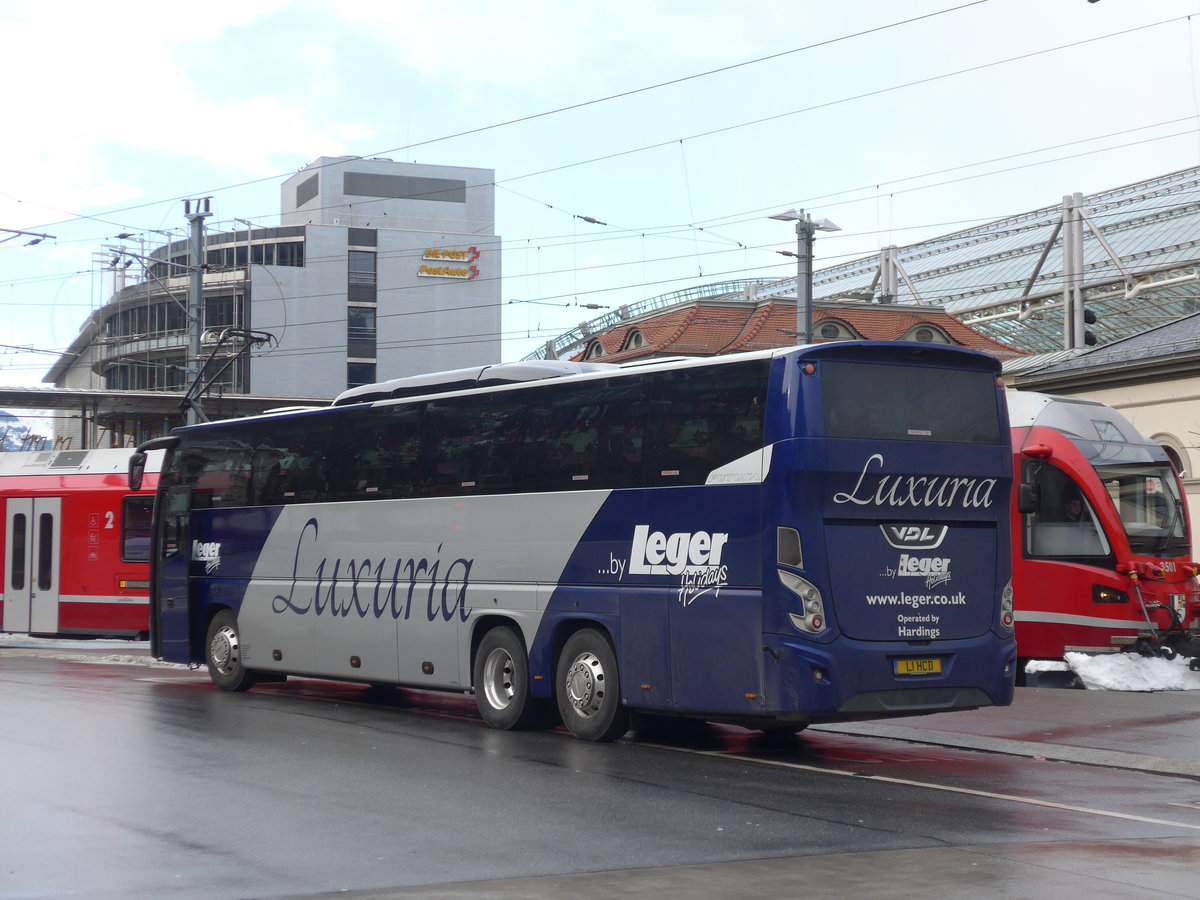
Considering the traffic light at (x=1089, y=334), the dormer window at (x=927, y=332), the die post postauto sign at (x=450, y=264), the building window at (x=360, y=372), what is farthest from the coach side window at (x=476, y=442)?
the die post postauto sign at (x=450, y=264)

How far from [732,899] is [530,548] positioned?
7777 mm

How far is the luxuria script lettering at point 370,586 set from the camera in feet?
52.2

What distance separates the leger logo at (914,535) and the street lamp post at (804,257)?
39.9 ft

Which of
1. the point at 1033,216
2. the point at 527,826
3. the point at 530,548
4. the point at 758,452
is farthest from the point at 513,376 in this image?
the point at 1033,216

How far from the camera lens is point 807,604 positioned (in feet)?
39.6

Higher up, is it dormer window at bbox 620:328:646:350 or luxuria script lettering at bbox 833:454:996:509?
dormer window at bbox 620:328:646:350

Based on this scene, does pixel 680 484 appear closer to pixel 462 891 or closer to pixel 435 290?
pixel 462 891

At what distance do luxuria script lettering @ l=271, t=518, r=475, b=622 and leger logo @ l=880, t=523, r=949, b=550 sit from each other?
4856 millimetres

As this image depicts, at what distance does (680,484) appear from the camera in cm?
1312

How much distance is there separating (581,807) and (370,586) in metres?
7.53

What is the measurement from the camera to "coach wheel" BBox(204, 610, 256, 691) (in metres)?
19.7

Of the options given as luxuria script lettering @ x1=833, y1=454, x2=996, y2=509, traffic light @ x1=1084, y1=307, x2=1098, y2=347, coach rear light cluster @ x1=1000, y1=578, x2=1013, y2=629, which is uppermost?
traffic light @ x1=1084, y1=307, x2=1098, y2=347

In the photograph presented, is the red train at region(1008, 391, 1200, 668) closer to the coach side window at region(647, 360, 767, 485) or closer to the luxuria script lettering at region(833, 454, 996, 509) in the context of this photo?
the luxuria script lettering at region(833, 454, 996, 509)

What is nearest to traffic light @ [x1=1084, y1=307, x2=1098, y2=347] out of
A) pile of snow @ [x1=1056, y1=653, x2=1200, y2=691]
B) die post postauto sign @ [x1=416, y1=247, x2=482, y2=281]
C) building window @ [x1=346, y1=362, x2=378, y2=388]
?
pile of snow @ [x1=1056, y1=653, x2=1200, y2=691]
